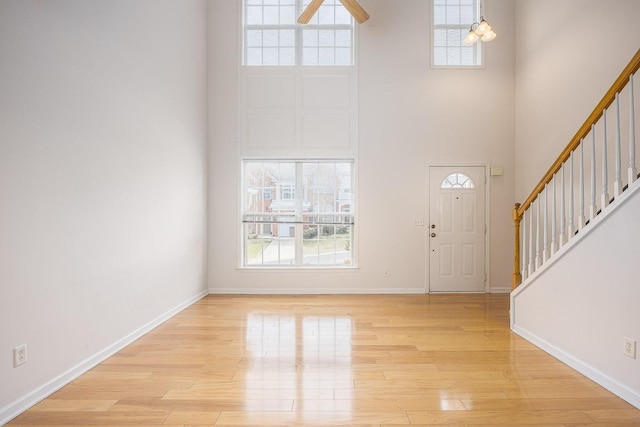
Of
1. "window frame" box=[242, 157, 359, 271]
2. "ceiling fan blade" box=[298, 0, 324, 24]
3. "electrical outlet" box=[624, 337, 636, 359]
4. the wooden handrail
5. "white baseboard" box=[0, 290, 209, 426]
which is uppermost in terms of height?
"ceiling fan blade" box=[298, 0, 324, 24]

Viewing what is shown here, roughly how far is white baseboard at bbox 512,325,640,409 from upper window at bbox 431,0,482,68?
4247mm

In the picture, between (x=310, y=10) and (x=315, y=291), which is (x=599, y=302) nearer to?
(x=315, y=291)

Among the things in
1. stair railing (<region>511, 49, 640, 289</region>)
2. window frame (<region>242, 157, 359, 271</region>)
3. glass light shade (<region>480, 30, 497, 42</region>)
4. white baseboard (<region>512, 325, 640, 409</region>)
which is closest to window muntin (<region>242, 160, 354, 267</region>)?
window frame (<region>242, 157, 359, 271</region>)

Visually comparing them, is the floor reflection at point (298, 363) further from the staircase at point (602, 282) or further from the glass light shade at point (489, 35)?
the glass light shade at point (489, 35)

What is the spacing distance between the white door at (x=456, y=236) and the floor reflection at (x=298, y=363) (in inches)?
90.0

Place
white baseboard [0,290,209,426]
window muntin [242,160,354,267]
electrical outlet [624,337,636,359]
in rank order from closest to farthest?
1. white baseboard [0,290,209,426]
2. electrical outlet [624,337,636,359]
3. window muntin [242,160,354,267]

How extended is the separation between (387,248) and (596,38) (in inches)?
145

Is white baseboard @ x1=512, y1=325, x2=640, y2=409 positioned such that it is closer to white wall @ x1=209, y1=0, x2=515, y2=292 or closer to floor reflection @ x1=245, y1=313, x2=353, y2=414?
floor reflection @ x1=245, y1=313, x2=353, y2=414

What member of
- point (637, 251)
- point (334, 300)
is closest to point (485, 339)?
point (637, 251)

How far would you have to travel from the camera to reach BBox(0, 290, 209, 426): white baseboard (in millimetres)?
2371

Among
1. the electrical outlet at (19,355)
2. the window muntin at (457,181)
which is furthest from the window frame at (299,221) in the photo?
the electrical outlet at (19,355)

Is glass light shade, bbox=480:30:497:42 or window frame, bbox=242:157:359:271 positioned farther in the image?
window frame, bbox=242:157:359:271

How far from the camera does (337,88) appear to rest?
19.9 ft

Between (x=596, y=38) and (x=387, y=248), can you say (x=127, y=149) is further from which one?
(x=596, y=38)
